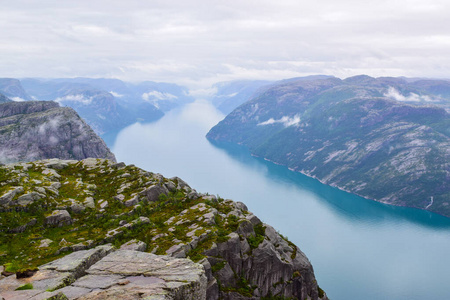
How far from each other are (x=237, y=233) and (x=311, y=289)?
1998 cm

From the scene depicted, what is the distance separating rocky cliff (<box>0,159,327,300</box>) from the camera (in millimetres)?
25938

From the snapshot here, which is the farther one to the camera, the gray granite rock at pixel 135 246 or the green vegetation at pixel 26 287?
the gray granite rock at pixel 135 246

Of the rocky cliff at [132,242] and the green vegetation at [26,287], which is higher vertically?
the green vegetation at [26,287]

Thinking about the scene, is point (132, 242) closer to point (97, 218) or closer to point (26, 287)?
point (97, 218)

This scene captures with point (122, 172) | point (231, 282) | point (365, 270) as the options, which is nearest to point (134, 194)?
point (122, 172)

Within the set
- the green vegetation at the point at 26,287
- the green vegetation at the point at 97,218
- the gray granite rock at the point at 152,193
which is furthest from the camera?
the gray granite rock at the point at 152,193

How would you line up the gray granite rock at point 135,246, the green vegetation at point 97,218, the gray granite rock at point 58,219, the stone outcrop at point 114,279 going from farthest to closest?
the gray granite rock at point 58,219, the green vegetation at point 97,218, the gray granite rock at point 135,246, the stone outcrop at point 114,279

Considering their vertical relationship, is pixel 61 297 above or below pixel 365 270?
above

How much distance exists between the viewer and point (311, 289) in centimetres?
5459

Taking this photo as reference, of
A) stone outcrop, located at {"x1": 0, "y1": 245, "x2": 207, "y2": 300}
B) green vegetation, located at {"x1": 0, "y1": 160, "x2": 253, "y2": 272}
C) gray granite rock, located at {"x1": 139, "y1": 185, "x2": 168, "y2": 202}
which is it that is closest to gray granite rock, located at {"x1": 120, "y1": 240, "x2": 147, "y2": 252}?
green vegetation, located at {"x1": 0, "y1": 160, "x2": 253, "y2": 272}

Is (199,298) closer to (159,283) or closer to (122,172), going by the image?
(159,283)

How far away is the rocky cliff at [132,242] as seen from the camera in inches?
1021

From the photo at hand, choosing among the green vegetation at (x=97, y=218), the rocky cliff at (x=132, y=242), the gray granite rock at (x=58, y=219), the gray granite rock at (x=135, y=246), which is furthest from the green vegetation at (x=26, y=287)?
the gray granite rock at (x=58, y=219)

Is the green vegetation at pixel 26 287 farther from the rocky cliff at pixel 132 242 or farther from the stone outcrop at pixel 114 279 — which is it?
the stone outcrop at pixel 114 279
